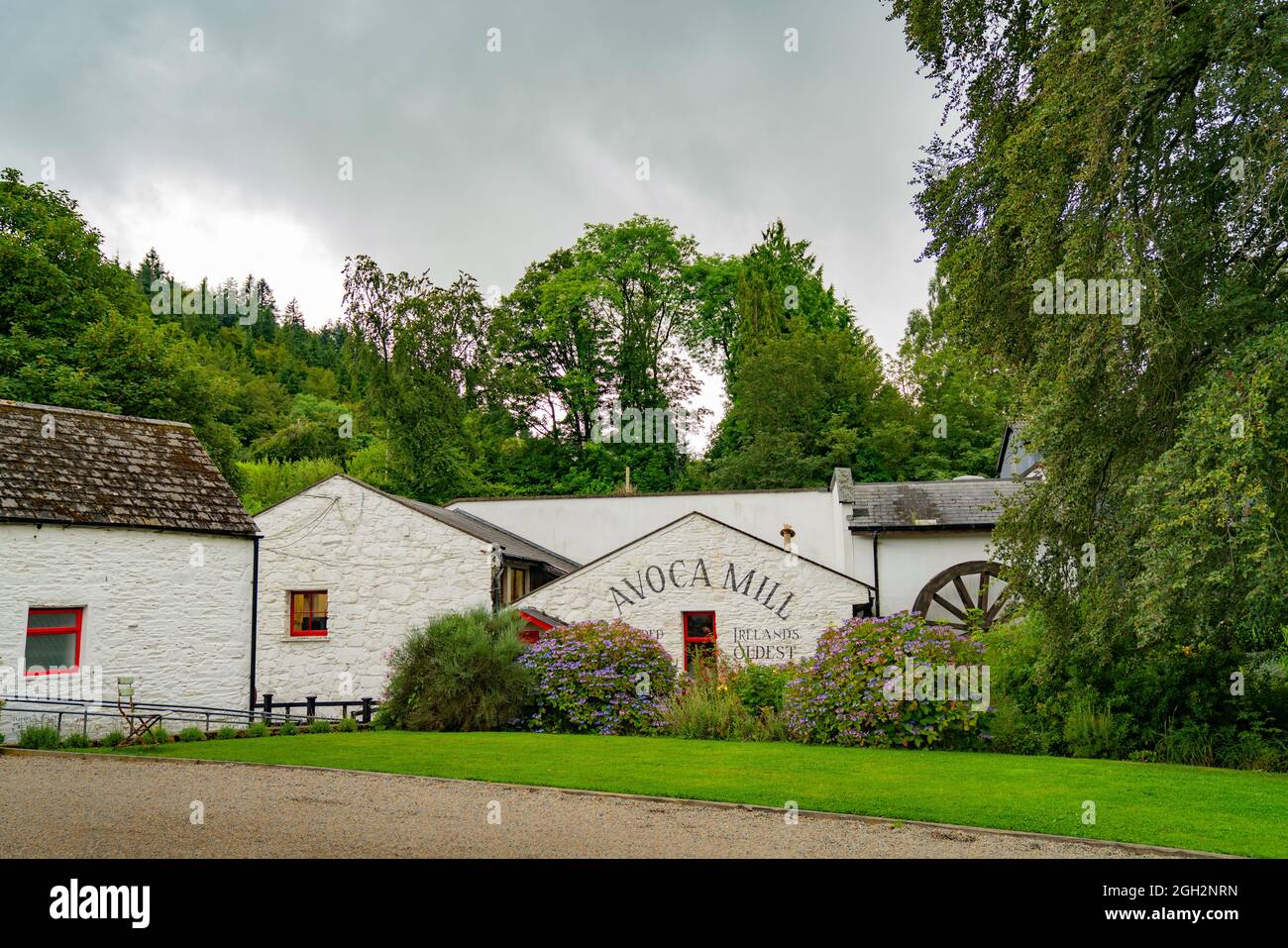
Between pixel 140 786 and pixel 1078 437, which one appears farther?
pixel 1078 437

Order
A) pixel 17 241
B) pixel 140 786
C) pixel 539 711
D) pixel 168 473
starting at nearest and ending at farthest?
pixel 140 786 → pixel 539 711 → pixel 168 473 → pixel 17 241

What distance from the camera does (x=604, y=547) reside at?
2812cm

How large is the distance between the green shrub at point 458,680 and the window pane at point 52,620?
5243 mm

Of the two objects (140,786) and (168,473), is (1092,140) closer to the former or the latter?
(140,786)

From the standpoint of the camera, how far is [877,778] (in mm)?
10641

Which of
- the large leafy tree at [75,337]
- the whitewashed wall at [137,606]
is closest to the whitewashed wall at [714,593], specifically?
the whitewashed wall at [137,606]

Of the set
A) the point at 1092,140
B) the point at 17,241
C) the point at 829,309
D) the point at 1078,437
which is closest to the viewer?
the point at 1092,140

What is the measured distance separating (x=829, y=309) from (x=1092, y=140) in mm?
36056

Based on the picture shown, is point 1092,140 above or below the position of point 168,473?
above

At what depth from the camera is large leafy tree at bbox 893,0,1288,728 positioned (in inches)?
373

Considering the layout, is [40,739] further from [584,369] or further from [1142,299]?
[584,369]

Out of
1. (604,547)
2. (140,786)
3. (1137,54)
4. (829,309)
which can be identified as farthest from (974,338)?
(829,309)

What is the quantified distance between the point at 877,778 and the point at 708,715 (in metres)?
4.77
